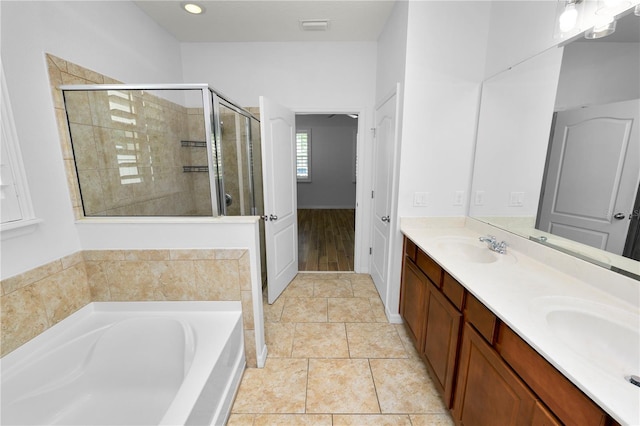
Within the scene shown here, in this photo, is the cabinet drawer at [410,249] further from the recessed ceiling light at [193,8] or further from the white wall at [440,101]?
the recessed ceiling light at [193,8]

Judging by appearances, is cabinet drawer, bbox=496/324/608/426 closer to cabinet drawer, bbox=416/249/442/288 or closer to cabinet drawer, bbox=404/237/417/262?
cabinet drawer, bbox=416/249/442/288

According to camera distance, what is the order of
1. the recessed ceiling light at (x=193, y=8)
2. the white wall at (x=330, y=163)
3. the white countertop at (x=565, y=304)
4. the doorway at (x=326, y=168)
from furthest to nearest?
1. the white wall at (x=330, y=163)
2. the doorway at (x=326, y=168)
3. the recessed ceiling light at (x=193, y=8)
4. the white countertop at (x=565, y=304)

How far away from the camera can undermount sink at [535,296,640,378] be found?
0.86 m

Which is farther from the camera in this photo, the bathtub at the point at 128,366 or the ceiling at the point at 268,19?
the ceiling at the point at 268,19

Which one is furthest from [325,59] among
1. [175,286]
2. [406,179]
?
[175,286]

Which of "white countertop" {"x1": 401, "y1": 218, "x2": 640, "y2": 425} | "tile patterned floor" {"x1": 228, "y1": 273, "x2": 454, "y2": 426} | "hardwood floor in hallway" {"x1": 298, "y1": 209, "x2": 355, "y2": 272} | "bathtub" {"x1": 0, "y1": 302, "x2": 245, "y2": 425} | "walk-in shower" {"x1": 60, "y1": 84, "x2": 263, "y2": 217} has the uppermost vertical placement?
"walk-in shower" {"x1": 60, "y1": 84, "x2": 263, "y2": 217}

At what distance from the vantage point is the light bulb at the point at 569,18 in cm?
129

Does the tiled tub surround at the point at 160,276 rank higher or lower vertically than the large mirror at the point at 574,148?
lower

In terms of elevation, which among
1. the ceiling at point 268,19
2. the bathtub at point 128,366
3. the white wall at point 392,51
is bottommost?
the bathtub at point 128,366

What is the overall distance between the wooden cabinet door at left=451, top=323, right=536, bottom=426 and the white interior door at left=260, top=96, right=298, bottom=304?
5.75ft

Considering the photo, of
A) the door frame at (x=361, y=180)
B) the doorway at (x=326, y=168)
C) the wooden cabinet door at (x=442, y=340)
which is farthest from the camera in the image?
the doorway at (x=326, y=168)

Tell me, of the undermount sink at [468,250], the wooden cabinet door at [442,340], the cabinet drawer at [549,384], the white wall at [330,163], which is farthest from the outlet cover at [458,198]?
the white wall at [330,163]

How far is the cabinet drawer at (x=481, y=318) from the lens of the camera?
104cm

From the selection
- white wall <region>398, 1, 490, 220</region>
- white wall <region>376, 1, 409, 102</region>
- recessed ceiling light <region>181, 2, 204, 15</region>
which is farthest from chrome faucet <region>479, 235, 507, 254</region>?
recessed ceiling light <region>181, 2, 204, 15</region>
